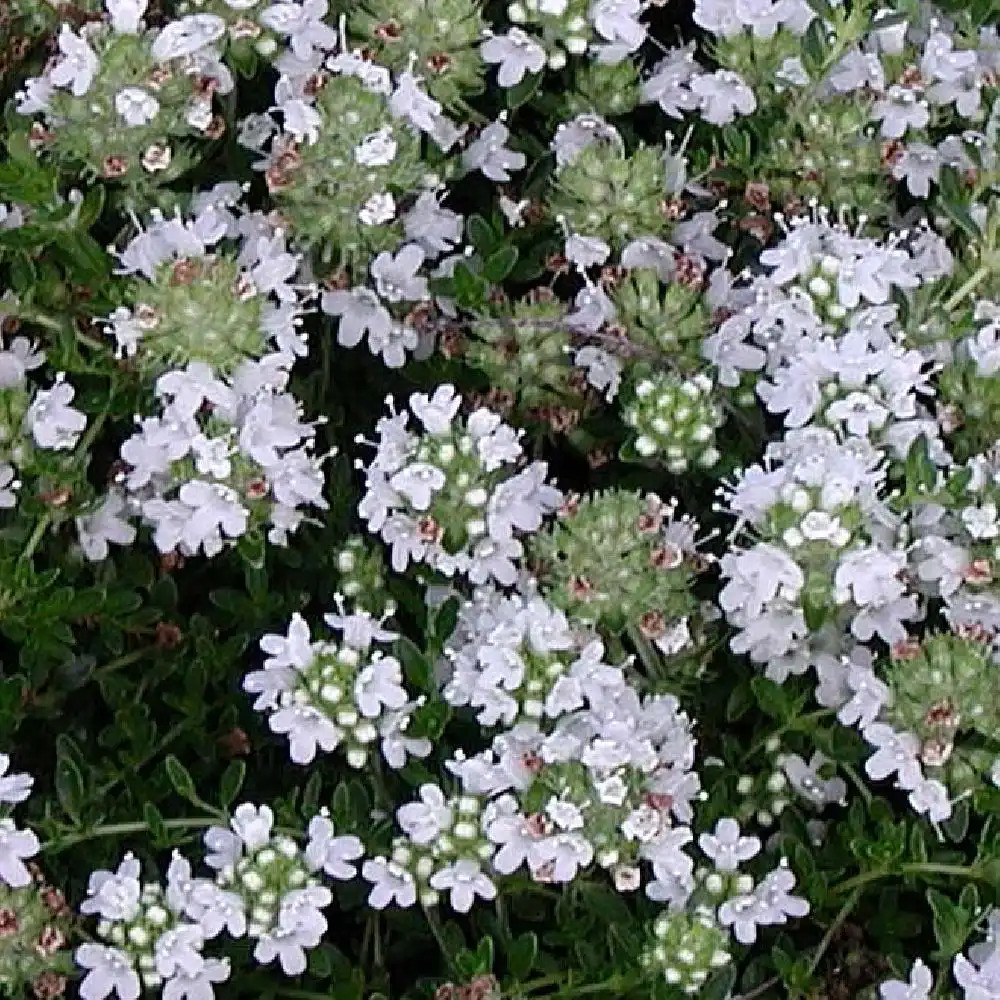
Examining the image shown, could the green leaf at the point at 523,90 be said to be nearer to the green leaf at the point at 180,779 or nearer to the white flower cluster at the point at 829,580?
the white flower cluster at the point at 829,580

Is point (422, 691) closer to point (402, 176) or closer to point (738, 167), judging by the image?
point (402, 176)

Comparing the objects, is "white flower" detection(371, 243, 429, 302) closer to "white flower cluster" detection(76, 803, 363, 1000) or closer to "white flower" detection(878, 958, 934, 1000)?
"white flower cluster" detection(76, 803, 363, 1000)

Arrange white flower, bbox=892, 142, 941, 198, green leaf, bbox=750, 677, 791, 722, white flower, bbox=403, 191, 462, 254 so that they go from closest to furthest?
green leaf, bbox=750, 677, 791, 722 < white flower, bbox=403, 191, 462, 254 < white flower, bbox=892, 142, 941, 198

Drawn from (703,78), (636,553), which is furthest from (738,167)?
(636,553)

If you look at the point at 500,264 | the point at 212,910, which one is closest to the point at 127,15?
the point at 500,264

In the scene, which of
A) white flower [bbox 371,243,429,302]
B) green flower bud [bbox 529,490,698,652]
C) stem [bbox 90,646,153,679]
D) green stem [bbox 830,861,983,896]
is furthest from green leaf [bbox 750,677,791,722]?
stem [bbox 90,646,153,679]

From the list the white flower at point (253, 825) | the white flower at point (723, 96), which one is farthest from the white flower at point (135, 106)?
the white flower at point (253, 825)

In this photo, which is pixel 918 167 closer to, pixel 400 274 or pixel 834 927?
pixel 400 274
